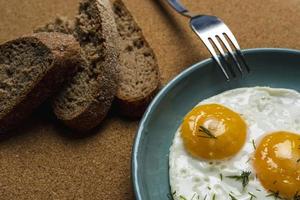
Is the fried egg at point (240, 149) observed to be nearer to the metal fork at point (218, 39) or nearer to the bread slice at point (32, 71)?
the metal fork at point (218, 39)

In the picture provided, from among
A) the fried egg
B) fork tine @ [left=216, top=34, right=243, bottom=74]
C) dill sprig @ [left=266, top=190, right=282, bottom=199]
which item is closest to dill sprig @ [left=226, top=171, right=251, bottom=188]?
the fried egg

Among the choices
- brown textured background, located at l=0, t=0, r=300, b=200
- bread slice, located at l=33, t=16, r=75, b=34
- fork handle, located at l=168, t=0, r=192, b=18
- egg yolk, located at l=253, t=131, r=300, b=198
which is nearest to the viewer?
egg yolk, located at l=253, t=131, r=300, b=198

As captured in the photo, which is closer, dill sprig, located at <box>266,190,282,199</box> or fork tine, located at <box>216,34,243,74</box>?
dill sprig, located at <box>266,190,282,199</box>

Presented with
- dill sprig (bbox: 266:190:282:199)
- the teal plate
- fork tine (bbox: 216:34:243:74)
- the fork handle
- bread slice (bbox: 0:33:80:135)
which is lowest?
dill sprig (bbox: 266:190:282:199)

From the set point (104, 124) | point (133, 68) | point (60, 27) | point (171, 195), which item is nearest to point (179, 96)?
point (133, 68)

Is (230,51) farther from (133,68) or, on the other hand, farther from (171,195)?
(171,195)

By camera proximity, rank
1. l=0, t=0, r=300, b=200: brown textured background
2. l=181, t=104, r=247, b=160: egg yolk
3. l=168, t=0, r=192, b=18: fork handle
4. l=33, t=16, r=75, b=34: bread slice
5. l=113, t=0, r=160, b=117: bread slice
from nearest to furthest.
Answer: l=181, t=104, r=247, b=160: egg yolk < l=0, t=0, r=300, b=200: brown textured background < l=113, t=0, r=160, b=117: bread slice < l=33, t=16, r=75, b=34: bread slice < l=168, t=0, r=192, b=18: fork handle

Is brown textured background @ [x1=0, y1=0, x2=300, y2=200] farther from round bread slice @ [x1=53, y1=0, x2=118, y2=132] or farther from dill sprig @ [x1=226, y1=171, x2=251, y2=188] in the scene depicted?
dill sprig @ [x1=226, y1=171, x2=251, y2=188]
